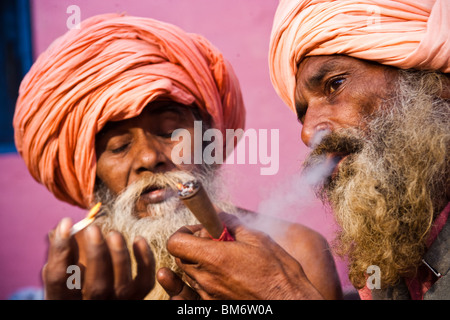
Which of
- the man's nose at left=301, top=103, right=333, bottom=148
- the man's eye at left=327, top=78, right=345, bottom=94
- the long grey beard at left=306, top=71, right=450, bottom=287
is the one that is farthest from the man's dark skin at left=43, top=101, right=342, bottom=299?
the man's eye at left=327, top=78, right=345, bottom=94

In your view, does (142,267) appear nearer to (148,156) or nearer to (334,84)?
(148,156)

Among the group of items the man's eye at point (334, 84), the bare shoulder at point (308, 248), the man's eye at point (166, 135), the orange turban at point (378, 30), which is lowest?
the bare shoulder at point (308, 248)

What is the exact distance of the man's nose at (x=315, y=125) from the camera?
1.53 m

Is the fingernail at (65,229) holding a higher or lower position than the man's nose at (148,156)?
lower

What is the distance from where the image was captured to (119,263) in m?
1.33

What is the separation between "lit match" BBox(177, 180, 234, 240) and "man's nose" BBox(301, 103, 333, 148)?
1.49ft

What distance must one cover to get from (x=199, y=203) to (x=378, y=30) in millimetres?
813

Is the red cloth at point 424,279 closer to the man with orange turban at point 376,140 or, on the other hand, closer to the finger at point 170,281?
the man with orange turban at point 376,140

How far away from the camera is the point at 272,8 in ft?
6.16

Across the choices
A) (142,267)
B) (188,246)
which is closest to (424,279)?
(188,246)

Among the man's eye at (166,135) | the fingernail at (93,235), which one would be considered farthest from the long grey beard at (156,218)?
the fingernail at (93,235)

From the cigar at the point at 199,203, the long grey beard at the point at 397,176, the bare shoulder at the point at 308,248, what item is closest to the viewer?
the cigar at the point at 199,203
